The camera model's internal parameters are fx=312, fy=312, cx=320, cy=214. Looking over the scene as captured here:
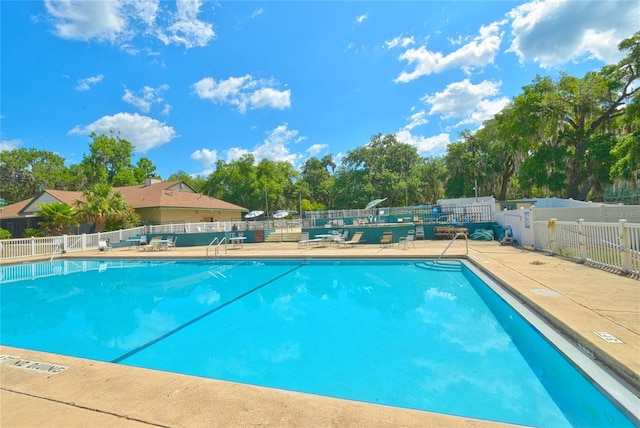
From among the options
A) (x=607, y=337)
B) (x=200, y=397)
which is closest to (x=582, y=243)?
(x=607, y=337)

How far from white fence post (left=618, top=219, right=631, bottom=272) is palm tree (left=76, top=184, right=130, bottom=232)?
25.1 m

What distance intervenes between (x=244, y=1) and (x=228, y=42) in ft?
15.6

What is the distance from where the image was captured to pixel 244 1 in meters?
13.2

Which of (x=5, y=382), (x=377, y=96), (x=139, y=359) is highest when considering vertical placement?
(x=377, y=96)

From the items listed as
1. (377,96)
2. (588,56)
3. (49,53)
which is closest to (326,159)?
(377,96)

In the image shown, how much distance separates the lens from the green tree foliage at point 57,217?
19.7m

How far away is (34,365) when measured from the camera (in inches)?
140

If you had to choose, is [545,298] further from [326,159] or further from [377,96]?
[326,159]

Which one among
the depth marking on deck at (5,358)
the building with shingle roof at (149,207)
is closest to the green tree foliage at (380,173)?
the building with shingle roof at (149,207)

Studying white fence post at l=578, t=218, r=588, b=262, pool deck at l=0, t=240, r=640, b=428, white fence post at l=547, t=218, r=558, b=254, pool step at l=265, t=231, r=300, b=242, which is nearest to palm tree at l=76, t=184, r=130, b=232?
pool step at l=265, t=231, r=300, b=242

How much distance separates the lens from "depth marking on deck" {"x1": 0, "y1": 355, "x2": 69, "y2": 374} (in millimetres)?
3412

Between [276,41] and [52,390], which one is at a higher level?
[276,41]

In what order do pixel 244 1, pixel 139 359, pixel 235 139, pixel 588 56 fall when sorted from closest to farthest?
1. pixel 139 359
2. pixel 244 1
3. pixel 588 56
4. pixel 235 139

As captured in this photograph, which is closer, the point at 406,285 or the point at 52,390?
the point at 52,390
